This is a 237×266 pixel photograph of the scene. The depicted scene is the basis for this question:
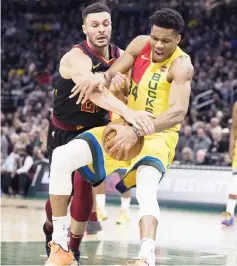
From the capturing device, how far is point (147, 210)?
6.03m

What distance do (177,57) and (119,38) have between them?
73.0 feet

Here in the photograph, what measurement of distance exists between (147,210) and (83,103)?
49.5 inches

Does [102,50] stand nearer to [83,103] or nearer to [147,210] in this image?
[83,103]

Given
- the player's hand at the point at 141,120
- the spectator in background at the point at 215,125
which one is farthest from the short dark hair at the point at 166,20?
the spectator in background at the point at 215,125

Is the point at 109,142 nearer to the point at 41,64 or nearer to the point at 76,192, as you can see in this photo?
the point at 76,192

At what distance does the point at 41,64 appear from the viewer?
28406mm

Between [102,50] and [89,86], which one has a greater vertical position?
[102,50]

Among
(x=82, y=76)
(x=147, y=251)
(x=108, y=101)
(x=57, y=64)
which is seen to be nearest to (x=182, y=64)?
(x=108, y=101)

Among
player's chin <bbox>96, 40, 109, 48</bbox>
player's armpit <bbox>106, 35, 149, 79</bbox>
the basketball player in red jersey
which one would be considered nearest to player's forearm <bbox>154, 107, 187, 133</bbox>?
player's armpit <bbox>106, 35, 149, 79</bbox>

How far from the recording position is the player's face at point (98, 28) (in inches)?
271

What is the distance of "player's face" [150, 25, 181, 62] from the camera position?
6430mm

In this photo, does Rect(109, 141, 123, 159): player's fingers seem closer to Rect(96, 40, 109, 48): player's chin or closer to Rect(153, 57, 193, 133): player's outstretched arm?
Rect(153, 57, 193, 133): player's outstretched arm

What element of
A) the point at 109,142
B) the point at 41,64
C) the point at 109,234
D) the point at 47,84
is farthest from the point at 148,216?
the point at 41,64

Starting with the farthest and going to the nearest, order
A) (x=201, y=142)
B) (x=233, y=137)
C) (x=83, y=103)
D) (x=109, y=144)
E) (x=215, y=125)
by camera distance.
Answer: (x=215, y=125) < (x=201, y=142) < (x=233, y=137) < (x=83, y=103) < (x=109, y=144)
